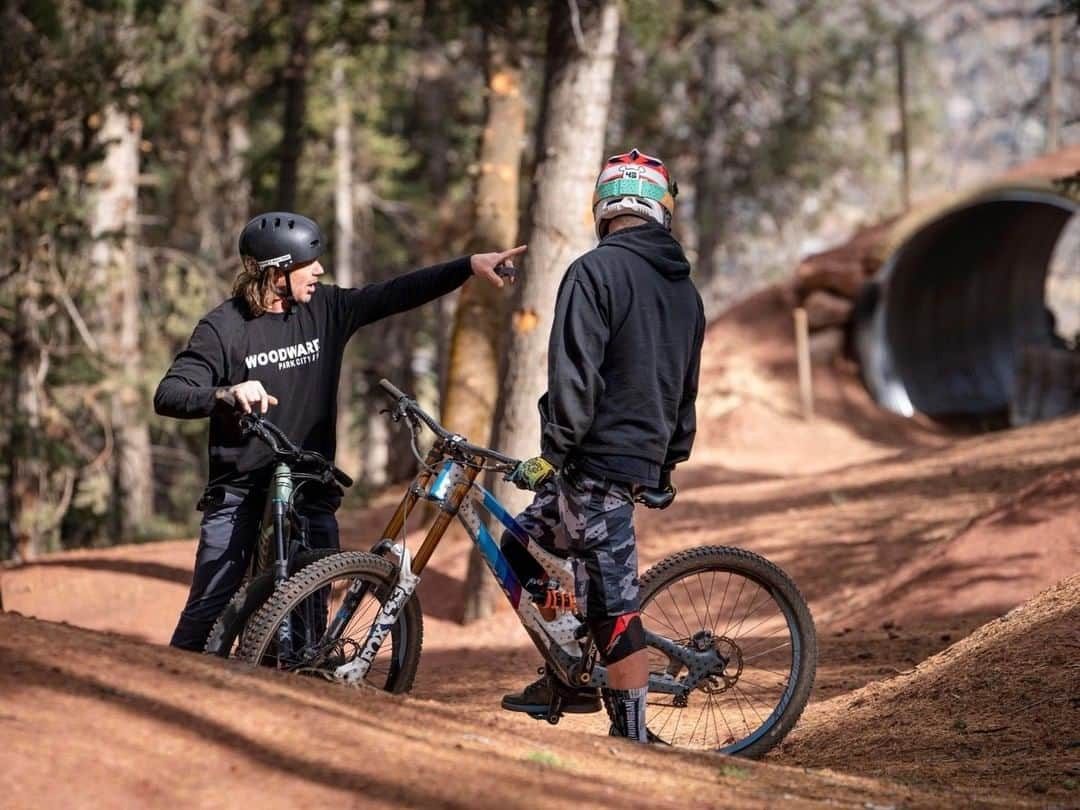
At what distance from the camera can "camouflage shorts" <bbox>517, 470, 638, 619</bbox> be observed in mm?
4902

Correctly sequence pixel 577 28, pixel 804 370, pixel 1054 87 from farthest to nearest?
1. pixel 1054 87
2. pixel 804 370
3. pixel 577 28

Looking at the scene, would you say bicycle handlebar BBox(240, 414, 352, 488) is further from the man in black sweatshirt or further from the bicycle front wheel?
the bicycle front wheel

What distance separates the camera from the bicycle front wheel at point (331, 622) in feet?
15.8

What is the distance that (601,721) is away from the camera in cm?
655

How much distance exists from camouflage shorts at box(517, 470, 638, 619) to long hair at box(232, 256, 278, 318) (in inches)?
54.2

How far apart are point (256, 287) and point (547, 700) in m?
1.87

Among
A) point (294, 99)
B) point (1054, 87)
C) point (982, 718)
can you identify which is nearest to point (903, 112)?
point (1054, 87)

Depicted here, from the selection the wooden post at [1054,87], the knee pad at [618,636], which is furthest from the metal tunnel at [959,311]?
the knee pad at [618,636]

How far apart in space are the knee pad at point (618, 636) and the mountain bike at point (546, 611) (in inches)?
5.8

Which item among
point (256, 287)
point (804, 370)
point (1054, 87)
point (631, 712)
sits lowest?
point (631, 712)

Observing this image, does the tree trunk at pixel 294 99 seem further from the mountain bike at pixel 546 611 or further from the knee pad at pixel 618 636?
the knee pad at pixel 618 636

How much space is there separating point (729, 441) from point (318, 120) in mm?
12120

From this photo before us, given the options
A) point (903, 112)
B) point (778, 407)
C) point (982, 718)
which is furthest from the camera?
point (903, 112)

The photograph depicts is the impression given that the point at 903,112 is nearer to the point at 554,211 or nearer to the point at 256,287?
the point at 554,211
